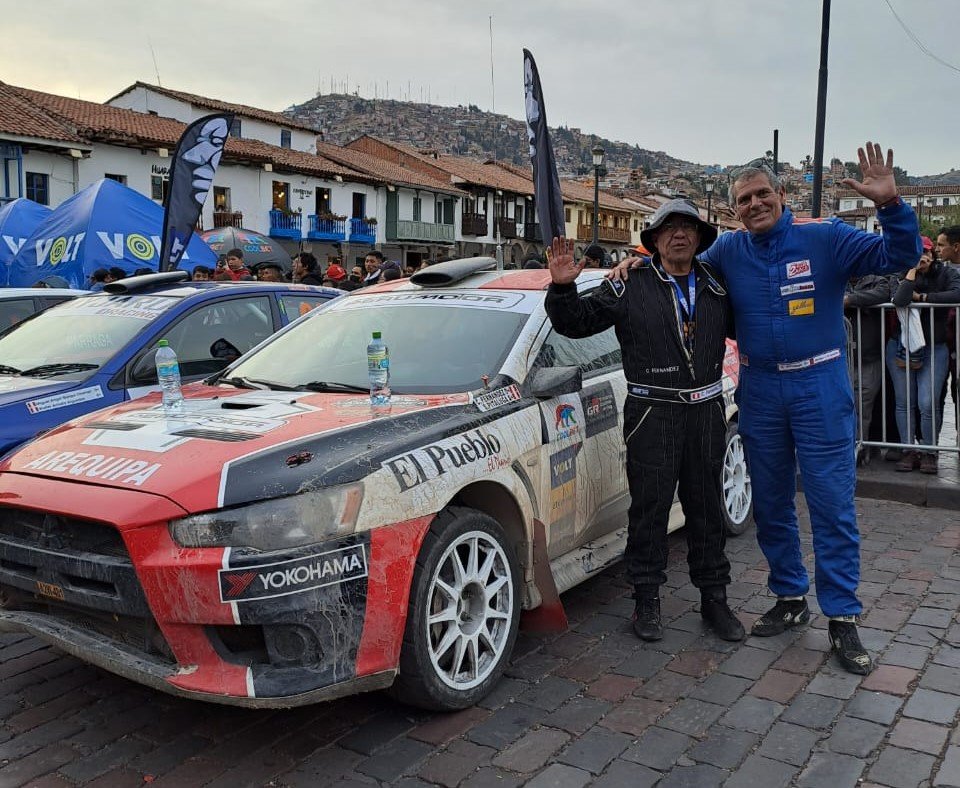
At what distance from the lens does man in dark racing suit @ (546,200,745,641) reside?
390cm

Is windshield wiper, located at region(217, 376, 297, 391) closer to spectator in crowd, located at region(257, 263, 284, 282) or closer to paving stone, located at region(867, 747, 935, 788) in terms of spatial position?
paving stone, located at region(867, 747, 935, 788)

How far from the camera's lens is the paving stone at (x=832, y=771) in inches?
111

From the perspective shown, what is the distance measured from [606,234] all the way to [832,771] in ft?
253


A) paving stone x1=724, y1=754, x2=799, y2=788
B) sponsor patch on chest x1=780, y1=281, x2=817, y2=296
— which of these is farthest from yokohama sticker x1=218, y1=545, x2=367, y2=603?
sponsor patch on chest x1=780, y1=281, x2=817, y2=296

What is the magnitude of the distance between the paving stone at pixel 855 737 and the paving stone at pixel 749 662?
473 mm

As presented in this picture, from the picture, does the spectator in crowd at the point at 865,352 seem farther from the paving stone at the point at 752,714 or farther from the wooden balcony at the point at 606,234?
the wooden balcony at the point at 606,234

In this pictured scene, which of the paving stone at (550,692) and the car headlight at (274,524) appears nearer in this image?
the car headlight at (274,524)

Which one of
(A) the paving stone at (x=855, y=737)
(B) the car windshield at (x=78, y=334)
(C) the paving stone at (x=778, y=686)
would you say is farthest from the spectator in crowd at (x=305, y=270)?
(A) the paving stone at (x=855, y=737)

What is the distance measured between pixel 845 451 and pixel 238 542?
106 inches

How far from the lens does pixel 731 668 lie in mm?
3754

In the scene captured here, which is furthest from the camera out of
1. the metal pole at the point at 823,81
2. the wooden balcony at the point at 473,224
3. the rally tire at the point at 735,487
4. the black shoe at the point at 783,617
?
the wooden balcony at the point at 473,224

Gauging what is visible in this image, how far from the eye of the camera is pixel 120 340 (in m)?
5.57

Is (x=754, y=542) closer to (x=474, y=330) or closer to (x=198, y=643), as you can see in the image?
(x=474, y=330)

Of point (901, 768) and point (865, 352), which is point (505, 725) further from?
point (865, 352)
